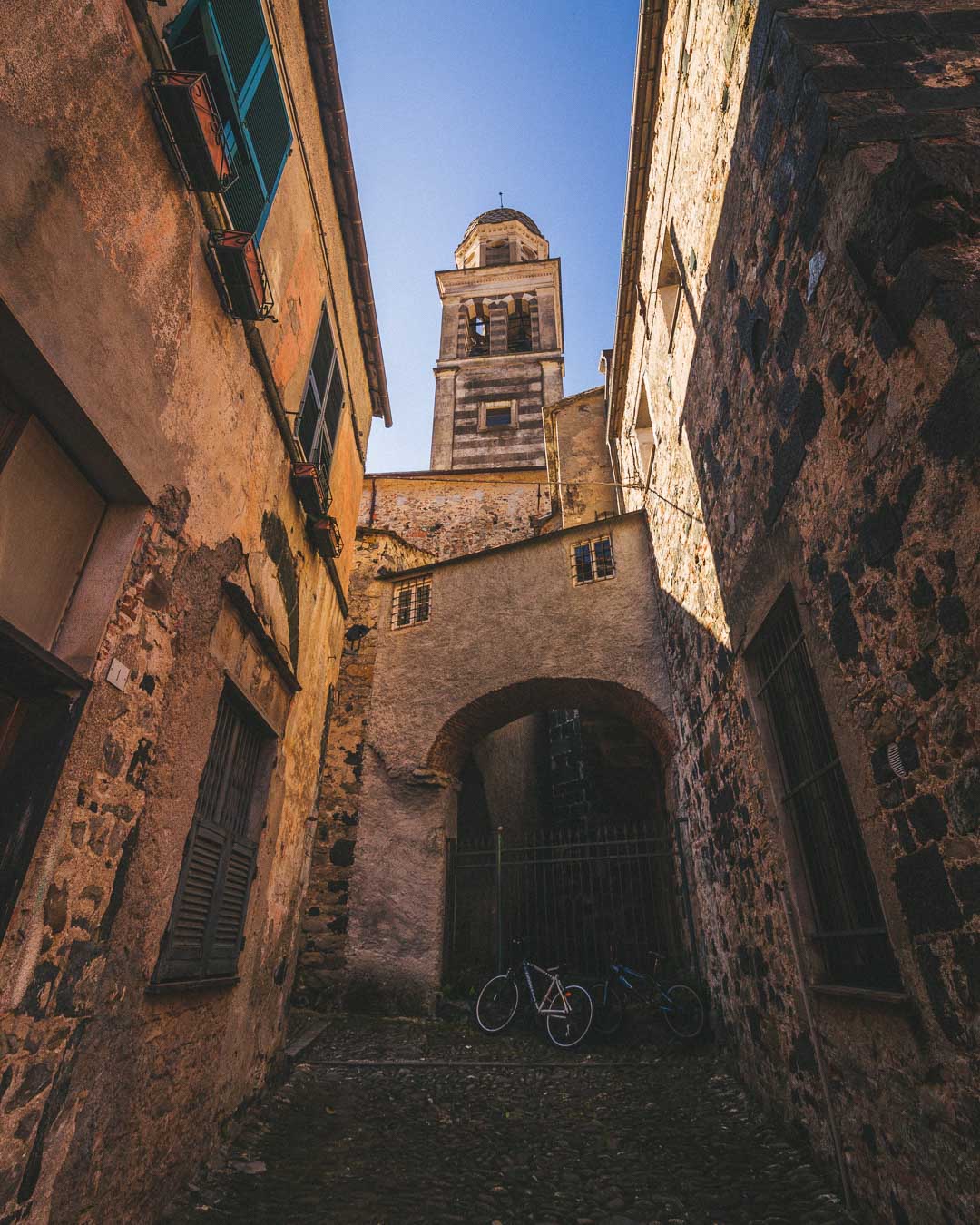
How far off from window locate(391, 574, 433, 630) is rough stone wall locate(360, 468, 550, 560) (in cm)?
472

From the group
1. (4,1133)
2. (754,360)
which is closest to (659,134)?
(754,360)

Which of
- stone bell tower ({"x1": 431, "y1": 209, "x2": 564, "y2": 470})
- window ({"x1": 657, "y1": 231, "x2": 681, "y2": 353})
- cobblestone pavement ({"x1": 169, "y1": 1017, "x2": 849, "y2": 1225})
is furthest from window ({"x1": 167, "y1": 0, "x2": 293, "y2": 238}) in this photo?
stone bell tower ({"x1": 431, "y1": 209, "x2": 564, "y2": 470})

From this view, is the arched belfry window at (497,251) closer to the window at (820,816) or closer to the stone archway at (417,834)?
the stone archway at (417,834)

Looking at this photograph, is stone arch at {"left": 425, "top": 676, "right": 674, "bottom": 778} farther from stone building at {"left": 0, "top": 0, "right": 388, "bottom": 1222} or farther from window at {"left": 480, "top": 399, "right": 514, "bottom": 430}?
window at {"left": 480, "top": 399, "right": 514, "bottom": 430}

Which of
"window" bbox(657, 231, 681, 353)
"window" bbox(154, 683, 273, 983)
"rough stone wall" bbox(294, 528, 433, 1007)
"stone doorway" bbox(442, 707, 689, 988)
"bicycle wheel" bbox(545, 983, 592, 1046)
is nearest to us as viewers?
"window" bbox(154, 683, 273, 983)

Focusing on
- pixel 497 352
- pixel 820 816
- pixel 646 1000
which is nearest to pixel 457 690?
pixel 646 1000

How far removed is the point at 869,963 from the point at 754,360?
3.31 m

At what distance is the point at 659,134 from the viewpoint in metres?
5.98

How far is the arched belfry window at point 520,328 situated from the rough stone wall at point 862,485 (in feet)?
62.7

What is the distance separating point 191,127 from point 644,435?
22.1 feet

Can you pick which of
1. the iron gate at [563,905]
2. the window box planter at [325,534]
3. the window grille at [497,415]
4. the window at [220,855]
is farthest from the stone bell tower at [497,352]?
the window at [220,855]

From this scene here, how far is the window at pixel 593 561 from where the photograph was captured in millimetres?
8492

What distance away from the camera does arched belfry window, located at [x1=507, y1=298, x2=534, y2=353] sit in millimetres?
23297

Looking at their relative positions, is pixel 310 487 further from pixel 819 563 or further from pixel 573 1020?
pixel 573 1020
